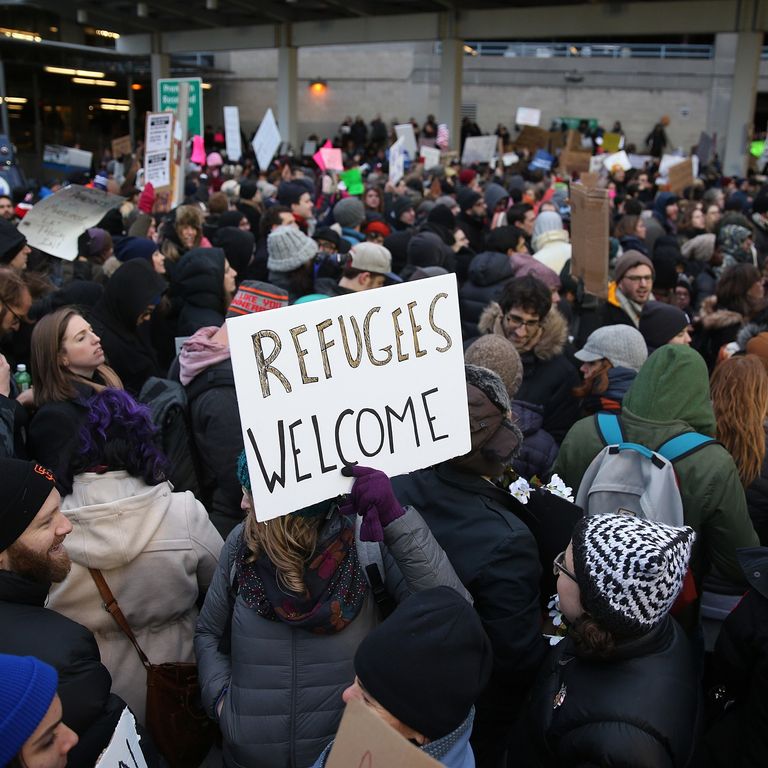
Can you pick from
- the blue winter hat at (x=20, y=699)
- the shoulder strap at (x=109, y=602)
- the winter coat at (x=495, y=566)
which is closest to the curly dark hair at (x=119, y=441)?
the shoulder strap at (x=109, y=602)

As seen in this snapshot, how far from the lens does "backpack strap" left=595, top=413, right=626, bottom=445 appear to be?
305cm

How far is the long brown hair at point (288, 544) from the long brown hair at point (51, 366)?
1695 millimetres

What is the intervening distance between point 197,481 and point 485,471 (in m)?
1.52

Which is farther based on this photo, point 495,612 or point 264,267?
point 264,267

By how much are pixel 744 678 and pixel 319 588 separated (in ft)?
3.92

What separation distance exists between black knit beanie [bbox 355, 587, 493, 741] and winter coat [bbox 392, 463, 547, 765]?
59 cm

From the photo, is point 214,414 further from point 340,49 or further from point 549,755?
point 340,49

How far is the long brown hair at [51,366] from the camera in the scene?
3486 mm

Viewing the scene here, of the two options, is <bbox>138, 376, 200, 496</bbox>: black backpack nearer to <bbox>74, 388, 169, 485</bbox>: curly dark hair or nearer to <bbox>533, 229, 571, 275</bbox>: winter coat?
<bbox>74, 388, 169, 485</bbox>: curly dark hair

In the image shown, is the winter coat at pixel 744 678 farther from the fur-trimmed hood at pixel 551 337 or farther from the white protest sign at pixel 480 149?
the white protest sign at pixel 480 149

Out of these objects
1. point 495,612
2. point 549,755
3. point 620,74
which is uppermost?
point 620,74

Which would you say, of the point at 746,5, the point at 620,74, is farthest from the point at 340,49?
the point at 746,5

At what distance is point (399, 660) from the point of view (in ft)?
5.67

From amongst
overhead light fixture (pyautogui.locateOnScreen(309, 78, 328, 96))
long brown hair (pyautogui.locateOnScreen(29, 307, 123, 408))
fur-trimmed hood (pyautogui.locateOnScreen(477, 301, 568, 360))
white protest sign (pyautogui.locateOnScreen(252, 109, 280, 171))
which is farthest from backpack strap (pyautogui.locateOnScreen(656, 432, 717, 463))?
overhead light fixture (pyautogui.locateOnScreen(309, 78, 328, 96))
